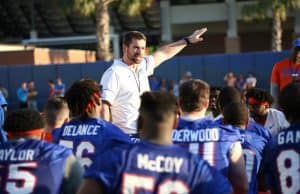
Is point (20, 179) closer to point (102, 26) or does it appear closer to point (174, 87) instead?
point (174, 87)

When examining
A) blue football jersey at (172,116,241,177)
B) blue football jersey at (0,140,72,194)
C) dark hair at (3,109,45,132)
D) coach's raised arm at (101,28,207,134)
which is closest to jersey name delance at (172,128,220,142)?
blue football jersey at (172,116,241,177)

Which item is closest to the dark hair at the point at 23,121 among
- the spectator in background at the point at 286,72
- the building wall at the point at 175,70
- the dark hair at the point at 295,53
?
the spectator in background at the point at 286,72

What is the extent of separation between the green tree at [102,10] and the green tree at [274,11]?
5.60m

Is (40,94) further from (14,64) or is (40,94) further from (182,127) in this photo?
(182,127)

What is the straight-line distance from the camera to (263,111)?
6.61 metres

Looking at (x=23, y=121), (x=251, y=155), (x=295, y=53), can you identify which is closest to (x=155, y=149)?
(x=23, y=121)

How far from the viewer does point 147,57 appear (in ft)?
23.9

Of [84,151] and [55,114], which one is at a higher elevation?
[55,114]

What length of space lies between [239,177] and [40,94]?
24673 millimetres

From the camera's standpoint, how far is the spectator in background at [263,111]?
21.6 ft

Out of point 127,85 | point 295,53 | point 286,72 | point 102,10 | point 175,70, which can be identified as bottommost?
point 127,85

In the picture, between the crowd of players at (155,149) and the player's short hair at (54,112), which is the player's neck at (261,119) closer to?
the crowd of players at (155,149)

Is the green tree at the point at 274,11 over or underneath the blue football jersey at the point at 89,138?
over

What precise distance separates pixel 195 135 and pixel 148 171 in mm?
1123
